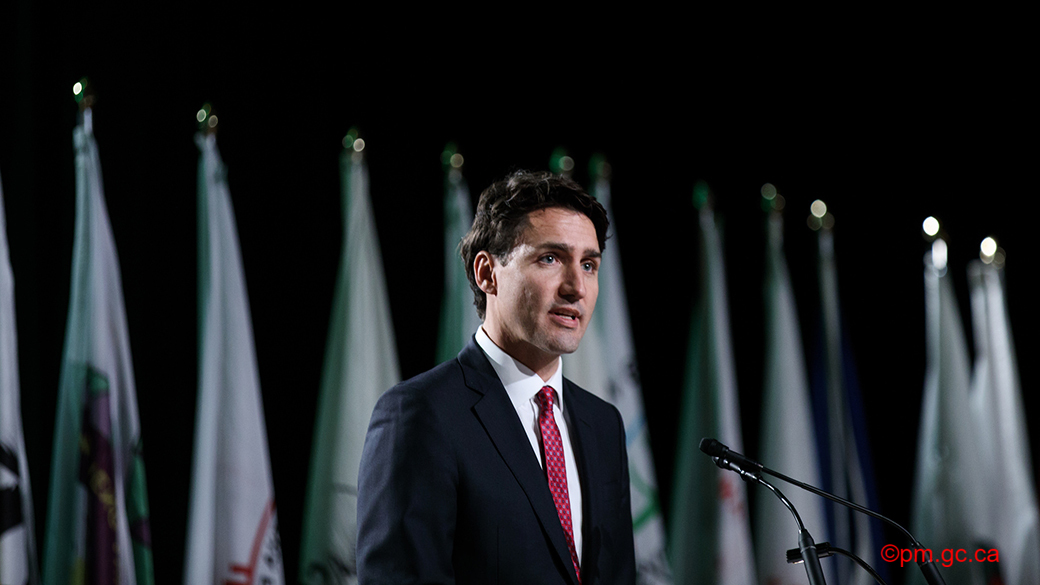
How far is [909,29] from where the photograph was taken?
5.03 m

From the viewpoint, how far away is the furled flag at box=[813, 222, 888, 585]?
445 cm

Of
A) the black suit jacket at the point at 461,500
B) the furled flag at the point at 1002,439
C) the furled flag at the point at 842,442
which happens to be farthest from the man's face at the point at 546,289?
the furled flag at the point at 1002,439

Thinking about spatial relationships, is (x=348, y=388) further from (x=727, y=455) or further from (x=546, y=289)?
(x=727, y=455)

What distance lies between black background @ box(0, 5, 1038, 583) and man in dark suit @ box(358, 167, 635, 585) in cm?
217

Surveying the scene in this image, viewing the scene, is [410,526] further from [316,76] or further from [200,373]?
[316,76]

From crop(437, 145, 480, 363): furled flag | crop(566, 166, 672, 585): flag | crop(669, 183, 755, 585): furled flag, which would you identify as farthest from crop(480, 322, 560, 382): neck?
crop(669, 183, 755, 585): furled flag

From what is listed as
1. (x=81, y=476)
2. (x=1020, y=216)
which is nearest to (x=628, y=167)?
(x=1020, y=216)

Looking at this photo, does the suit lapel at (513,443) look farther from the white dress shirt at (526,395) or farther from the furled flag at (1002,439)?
the furled flag at (1002,439)

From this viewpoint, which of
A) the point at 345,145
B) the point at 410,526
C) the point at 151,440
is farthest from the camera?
the point at 345,145

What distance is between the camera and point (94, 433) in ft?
9.71

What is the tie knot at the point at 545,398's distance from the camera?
5.94ft

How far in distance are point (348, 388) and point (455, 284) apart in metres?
0.68

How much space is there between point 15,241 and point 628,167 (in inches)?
129

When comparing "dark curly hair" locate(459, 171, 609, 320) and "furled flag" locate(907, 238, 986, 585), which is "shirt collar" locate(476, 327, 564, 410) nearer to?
"dark curly hair" locate(459, 171, 609, 320)
